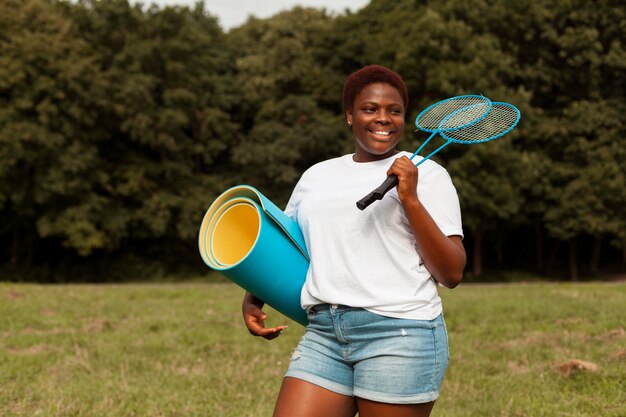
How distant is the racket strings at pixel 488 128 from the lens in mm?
2643

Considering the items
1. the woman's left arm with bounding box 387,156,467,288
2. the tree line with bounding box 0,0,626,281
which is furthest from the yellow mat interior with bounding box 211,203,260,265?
the tree line with bounding box 0,0,626,281

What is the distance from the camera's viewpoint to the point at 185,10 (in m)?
28.0

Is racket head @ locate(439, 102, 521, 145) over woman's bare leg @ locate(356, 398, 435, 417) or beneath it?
over

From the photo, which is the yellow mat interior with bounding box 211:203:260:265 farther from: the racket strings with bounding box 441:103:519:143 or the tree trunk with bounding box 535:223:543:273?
the tree trunk with bounding box 535:223:543:273

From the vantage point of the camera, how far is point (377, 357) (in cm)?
232

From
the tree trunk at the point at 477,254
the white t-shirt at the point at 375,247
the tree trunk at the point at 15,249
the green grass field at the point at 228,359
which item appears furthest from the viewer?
the tree trunk at the point at 15,249

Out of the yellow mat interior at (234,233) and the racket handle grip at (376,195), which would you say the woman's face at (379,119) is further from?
the yellow mat interior at (234,233)

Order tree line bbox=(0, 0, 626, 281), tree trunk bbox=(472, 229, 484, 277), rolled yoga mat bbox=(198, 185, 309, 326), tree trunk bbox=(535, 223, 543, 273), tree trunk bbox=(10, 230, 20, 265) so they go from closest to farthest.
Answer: rolled yoga mat bbox=(198, 185, 309, 326)
tree line bbox=(0, 0, 626, 281)
tree trunk bbox=(472, 229, 484, 277)
tree trunk bbox=(10, 230, 20, 265)
tree trunk bbox=(535, 223, 543, 273)

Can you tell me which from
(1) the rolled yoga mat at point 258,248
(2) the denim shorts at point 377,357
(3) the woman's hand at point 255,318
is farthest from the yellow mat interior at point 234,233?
(2) the denim shorts at point 377,357

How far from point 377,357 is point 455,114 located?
3.34 ft

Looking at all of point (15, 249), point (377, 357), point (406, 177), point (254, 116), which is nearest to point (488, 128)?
point (406, 177)

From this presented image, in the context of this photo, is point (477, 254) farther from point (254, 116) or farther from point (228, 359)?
point (228, 359)

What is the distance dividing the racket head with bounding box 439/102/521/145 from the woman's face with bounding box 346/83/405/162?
23 centimetres

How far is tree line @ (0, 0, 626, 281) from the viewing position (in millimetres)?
24219
